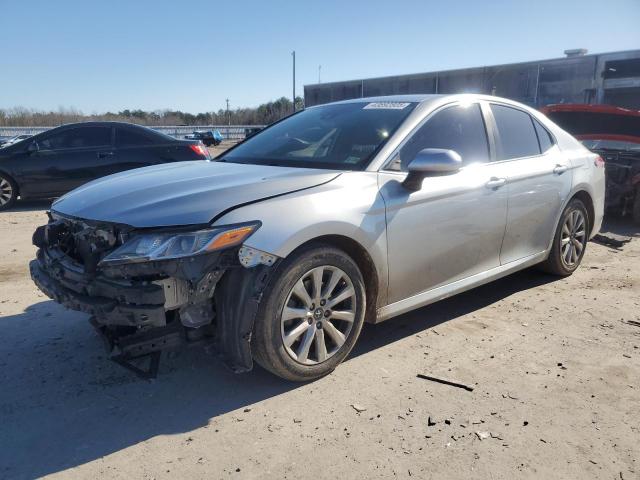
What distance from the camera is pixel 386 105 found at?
398 cm

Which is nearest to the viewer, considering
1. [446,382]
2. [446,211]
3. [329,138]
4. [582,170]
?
[446,382]

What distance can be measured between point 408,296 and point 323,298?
2.39 ft

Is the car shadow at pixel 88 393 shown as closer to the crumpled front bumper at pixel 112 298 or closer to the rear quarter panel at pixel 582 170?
the crumpled front bumper at pixel 112 298

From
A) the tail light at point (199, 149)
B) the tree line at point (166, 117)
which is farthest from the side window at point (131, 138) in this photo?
the tree line at point (166, 117)

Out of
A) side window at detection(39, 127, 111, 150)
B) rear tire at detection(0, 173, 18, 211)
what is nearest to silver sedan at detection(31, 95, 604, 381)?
side window at detection(39, 127, 111, 150)

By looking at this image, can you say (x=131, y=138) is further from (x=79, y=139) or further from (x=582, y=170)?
(x=582, y=170)

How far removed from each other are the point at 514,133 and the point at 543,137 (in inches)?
20.2

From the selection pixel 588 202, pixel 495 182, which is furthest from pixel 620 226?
pixel 495 182

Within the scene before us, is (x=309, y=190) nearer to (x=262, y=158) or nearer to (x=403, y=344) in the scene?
(x=262, y=158)

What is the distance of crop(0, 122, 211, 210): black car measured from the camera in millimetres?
9023

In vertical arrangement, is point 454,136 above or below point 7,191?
above

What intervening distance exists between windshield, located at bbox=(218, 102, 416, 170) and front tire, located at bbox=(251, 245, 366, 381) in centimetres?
74

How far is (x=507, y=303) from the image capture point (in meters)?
4.54

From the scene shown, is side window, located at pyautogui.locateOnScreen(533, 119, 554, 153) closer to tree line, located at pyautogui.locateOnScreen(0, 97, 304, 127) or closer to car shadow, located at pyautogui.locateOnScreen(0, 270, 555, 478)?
car shadow, located at pyautogui.locateOnScreen(0, 270, 555, 478)
